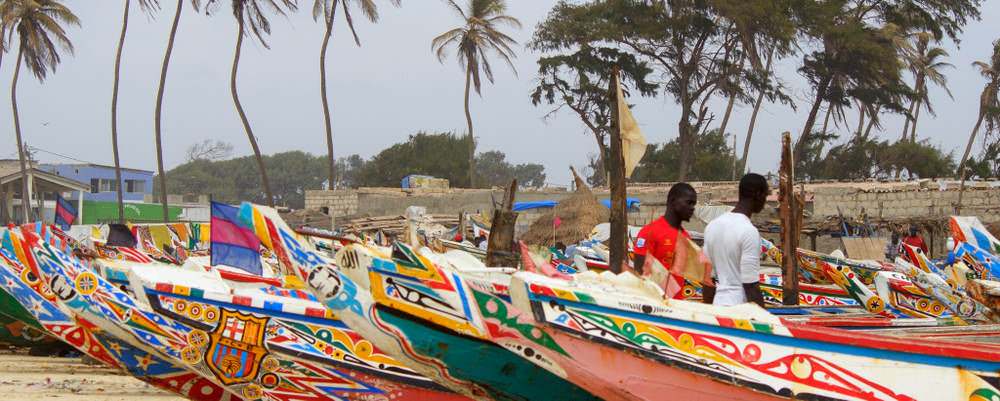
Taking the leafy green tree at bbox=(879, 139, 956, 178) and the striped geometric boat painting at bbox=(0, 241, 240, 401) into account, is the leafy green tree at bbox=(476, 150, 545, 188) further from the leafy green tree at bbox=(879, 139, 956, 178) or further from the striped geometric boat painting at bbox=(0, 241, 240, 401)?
the striped geometric boat painting at bbox=(0, 241, 240, 401)

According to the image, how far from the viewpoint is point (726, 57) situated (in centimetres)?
3266

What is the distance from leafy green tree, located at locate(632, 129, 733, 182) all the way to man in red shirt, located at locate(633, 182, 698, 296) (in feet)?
101

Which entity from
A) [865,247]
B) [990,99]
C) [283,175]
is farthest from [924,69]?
[283,175]

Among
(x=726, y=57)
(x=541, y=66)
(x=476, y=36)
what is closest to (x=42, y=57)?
(x=476, y=36)

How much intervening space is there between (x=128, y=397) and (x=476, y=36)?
29.4m

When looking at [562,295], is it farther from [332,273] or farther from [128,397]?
[128,397]

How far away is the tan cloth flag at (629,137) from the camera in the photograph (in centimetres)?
916

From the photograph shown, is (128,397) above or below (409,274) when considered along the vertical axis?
below

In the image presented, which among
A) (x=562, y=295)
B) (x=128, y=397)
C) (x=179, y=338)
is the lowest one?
(x=128, y=397)

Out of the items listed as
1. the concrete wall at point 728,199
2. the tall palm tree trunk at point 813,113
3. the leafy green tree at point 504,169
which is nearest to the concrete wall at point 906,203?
the concrete wall at point 728,199

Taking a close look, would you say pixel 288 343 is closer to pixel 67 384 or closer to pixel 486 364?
pixel 486 364

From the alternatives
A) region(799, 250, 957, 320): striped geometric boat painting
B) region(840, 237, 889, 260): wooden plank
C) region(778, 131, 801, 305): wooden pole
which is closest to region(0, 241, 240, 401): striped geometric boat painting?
region(778, 131, 801, 305): wooden pole

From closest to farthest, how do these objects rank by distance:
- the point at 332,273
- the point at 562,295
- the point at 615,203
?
the point at 562,295 < the point at 332,273 < the point at 615,203

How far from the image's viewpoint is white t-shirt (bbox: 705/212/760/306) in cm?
579
